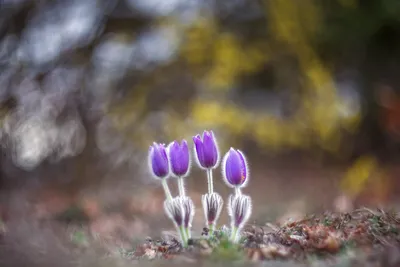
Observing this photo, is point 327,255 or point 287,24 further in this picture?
point 287,24

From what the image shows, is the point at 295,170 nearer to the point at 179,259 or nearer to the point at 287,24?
the point at 287,24

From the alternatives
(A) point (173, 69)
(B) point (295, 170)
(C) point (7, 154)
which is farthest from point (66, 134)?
(B) point (295, 170)

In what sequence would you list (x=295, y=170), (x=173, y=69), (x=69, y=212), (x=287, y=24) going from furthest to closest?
1. (x=295, y=170)
2. (x=173, y=69)
3. (x=287, y=24)
4. (x=69, y=212)

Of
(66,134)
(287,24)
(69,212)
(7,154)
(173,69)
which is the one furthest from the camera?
(173,69)

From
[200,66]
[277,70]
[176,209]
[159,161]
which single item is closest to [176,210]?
[176,209]

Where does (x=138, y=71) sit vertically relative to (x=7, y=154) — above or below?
above

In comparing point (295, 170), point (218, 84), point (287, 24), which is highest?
point (287, 24)
